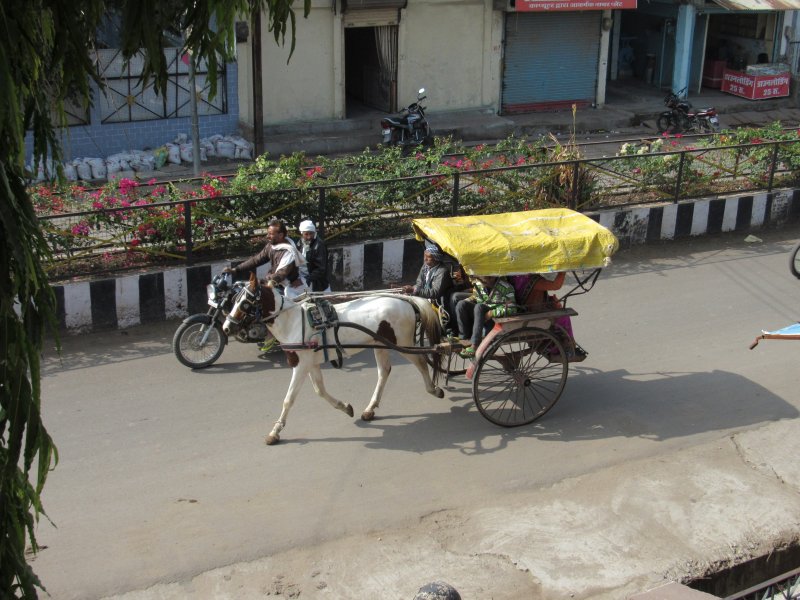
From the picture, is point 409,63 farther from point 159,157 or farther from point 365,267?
point 365,267

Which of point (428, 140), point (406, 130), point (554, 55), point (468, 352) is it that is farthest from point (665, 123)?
point (468, 352)

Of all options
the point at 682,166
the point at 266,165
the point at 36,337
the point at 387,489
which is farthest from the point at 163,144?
the point at 36,337

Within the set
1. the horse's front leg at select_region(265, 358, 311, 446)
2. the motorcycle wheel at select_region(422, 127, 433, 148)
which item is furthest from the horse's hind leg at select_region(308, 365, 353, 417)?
the motorcycle wheel at select_region(422, 127, 433, 148)

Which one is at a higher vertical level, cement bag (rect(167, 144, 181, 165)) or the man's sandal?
cement bag (rect(167, 144, 181, 165))

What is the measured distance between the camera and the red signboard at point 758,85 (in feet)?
79.4

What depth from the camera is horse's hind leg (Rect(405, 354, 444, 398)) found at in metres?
8.52

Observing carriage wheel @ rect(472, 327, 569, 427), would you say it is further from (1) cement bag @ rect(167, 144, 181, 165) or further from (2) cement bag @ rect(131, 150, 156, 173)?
(1) cement bag @ rect(167, 144, 181, 165)

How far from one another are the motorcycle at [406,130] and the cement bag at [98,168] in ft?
A: 17.8

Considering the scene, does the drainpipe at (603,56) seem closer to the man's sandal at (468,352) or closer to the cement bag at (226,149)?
the cement bag at (226,149)

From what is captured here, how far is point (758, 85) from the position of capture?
24188mm

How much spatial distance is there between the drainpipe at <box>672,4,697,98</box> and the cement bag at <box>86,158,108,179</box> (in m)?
14.0

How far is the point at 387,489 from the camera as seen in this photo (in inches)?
290

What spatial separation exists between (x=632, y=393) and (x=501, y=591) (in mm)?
3288

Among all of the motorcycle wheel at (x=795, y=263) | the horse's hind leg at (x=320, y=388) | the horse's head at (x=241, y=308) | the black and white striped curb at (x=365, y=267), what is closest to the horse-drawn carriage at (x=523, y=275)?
the horse's hind leg at (x=320, y=388)
